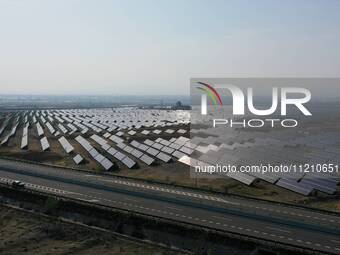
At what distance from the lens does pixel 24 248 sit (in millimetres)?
36812

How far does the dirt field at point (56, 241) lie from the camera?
3619 cm

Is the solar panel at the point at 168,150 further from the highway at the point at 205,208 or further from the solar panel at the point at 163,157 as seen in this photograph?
the highway at the point at 205,208

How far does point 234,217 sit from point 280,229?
581 centimetres

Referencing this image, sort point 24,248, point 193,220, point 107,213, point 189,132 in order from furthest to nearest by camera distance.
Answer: point 189,132, point 107,213, point 193,220, point 24,248

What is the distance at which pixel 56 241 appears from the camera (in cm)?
3878

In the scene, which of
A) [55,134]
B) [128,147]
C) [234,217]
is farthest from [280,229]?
[55,134]

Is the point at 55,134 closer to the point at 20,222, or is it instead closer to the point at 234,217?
the point at 20,222

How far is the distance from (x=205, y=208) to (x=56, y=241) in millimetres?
18554

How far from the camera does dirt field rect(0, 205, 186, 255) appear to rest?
119ft

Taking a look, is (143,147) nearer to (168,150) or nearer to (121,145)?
(168,150)

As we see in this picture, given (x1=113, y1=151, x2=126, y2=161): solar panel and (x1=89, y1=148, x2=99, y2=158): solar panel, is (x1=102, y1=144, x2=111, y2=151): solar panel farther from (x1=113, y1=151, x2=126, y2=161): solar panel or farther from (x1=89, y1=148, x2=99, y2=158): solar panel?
(x1=113, y1=151, x2=126, y2=161): solar panel

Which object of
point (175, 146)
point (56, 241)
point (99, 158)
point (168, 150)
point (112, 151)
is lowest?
point (56, 241)

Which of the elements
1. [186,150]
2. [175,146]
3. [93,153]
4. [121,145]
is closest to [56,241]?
[93,153]

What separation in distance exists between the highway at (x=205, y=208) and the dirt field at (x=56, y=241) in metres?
7.91
